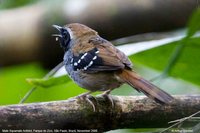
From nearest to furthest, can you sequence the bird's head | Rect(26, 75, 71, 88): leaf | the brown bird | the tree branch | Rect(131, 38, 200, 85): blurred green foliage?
the tree branch → Rect(26, 75, 71, 88): leaf → the brown bird → Rect(131, 38, 200, 85): blurred green foliage → the bird's head

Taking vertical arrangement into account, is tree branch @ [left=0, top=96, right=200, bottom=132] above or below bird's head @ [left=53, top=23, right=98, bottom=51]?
below

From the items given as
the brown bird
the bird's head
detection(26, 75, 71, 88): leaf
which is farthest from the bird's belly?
the bird's head

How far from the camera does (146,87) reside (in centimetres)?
312

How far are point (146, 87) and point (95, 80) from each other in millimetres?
439

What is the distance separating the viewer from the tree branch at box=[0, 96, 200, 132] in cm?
285

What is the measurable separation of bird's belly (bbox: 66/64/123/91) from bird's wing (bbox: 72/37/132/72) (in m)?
0.03

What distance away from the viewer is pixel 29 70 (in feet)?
16.4

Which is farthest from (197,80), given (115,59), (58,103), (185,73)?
(58,103)

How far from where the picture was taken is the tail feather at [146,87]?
9.57 ft

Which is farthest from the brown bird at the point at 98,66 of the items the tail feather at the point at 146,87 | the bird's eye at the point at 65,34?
the bird's eye at the point at 65,34

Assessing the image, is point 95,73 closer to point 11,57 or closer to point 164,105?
point 164,105

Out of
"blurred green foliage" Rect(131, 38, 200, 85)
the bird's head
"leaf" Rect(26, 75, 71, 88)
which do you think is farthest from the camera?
the bird's head

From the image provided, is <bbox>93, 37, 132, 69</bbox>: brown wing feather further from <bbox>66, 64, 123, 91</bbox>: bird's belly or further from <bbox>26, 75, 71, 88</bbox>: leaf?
<bbox>26, 75, 71, 88</bbox>: leaf

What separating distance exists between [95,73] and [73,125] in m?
0.60
